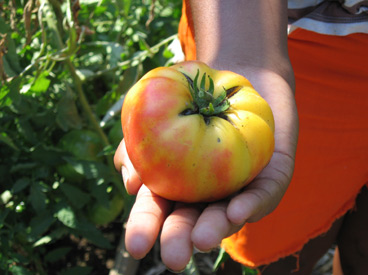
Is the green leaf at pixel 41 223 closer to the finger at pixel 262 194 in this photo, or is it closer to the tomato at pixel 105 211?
the tomato at pixel 105 211

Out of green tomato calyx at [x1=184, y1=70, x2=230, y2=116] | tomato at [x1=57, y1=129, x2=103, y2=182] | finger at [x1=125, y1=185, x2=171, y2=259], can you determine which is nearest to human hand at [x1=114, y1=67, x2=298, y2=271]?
finger at [x1=125, y1=185, x2=171, y2=259]

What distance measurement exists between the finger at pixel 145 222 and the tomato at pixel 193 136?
0.04 m

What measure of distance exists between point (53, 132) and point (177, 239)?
112 centimetres

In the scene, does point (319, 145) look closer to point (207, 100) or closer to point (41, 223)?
point (207, 100)

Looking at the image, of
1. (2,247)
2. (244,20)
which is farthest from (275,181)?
(2,247)

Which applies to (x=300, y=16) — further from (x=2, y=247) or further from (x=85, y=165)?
(x=2, y=247)

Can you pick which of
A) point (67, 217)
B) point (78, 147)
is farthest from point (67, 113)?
point (67, 217)

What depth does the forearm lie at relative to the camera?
997 mm

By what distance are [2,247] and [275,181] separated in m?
0.93

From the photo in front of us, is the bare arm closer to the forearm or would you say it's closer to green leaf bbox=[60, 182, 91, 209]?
the forearm

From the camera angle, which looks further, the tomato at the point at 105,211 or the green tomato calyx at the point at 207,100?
the tomato at the point at 105,211

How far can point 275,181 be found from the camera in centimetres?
83

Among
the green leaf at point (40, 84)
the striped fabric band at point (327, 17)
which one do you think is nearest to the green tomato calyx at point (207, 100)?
the striped fabric band at point (327, 17)

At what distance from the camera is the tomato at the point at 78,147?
1.51 metres
